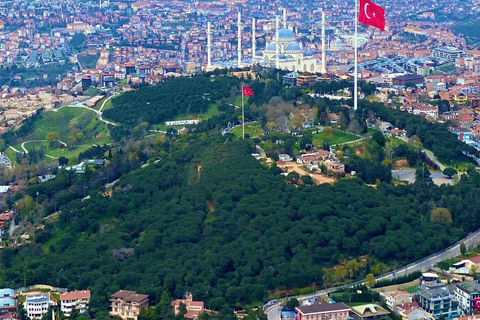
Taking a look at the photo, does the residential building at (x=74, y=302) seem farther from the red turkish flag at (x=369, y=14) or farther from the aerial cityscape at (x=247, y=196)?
the red turkish flag at (x=369, y=14)

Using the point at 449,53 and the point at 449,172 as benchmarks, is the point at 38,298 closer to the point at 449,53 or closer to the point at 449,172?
the point at 449,172

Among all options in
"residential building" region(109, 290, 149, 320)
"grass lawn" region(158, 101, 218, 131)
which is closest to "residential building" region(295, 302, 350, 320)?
"residential building" region(109, 290, 149, 320)

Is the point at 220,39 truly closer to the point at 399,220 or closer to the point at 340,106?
the point at 340,106

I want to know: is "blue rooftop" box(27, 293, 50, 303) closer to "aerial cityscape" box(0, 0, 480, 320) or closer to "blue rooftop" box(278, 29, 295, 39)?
"aerial cityscape" box(0, 0, 480, 320)

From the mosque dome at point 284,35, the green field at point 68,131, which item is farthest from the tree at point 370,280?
the mosque dome at point 284,35

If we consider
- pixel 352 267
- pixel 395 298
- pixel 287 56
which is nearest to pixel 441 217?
pixel 352 267
